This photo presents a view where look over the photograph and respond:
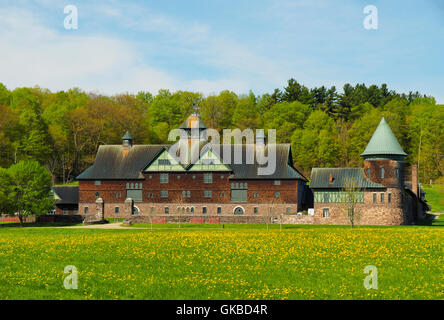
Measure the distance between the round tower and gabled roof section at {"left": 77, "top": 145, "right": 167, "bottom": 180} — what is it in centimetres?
2645

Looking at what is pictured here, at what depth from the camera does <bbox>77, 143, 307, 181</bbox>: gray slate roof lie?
7156 centimetres

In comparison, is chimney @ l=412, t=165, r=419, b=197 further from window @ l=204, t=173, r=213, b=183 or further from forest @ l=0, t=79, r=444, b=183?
window @ l=204, t=173, r=213, b=183

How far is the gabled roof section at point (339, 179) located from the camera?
64.6 meters

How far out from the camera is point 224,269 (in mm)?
22062

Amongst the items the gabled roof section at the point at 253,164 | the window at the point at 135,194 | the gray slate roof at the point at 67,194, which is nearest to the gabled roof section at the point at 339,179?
the gabled roof section at the point at 253,164

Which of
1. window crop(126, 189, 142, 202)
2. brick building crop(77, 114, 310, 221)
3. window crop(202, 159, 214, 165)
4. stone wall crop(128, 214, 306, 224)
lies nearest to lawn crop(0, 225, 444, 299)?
stone wall crop(128, 214, 306, 224)

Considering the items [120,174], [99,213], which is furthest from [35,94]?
[99,213]

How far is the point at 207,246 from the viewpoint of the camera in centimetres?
3075

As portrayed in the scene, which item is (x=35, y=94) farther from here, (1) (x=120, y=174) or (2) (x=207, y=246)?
(2) (x=207, y=246)

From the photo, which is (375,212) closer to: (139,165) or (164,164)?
(164,164)

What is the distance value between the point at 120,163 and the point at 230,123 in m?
40.5

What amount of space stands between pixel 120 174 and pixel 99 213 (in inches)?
426

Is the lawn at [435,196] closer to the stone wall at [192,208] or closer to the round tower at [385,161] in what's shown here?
the round tower at [385,161]

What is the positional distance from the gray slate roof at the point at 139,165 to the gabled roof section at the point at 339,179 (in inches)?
158
